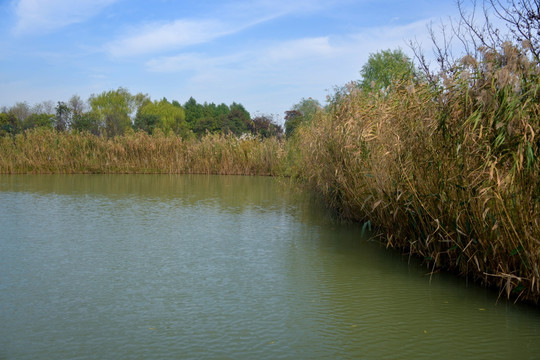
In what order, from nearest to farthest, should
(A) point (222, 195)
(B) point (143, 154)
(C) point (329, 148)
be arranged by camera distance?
1. (C) point (329, 148)
2. (A) point (222, 195)
3. (B) point (143, 154)

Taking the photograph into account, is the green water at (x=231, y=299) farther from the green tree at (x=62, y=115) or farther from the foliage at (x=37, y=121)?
the foliage at (x=37, y=121)

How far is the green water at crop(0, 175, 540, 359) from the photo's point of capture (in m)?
2.95

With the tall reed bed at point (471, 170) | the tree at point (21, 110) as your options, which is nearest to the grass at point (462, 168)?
the tall reed bed at point (471, 170)

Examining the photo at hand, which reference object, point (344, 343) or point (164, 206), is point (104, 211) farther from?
point (344, 343)

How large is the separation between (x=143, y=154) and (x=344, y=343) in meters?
15.9

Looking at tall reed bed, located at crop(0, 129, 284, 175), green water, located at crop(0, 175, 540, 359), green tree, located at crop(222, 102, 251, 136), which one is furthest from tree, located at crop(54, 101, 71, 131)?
green water, located at crop(0, 175, 540, 359)

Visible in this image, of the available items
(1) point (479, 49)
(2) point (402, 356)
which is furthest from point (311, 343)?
(1) point (479, 49)

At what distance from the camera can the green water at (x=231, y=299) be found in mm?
2947

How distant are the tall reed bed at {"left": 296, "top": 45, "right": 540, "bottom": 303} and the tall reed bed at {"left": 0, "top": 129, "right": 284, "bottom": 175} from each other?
38.2 feet

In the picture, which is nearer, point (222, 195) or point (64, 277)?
point (64, 277)

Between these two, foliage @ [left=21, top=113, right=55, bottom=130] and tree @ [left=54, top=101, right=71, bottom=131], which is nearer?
tree @ [left=54, top=101, right=71, bottom=131]

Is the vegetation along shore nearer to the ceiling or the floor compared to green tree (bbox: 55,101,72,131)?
nearer to the floor

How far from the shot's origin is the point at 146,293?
3895 millimetres

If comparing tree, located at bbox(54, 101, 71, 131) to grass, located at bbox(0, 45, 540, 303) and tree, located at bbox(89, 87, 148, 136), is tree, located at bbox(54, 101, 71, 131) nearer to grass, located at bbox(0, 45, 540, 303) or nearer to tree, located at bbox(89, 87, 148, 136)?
tree, located at bbox(89, 87, 148, 136)
